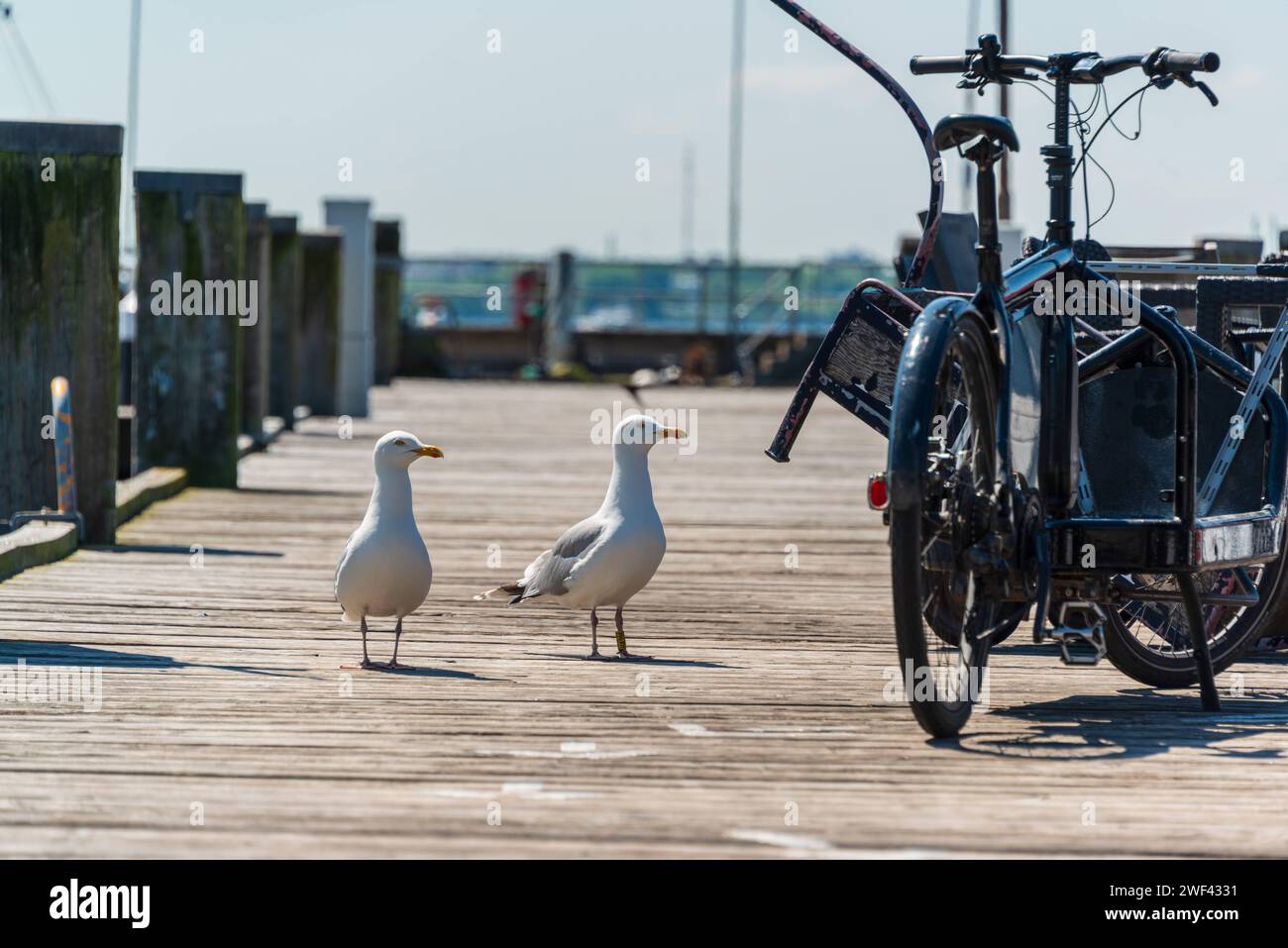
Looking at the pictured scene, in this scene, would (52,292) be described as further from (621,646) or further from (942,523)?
(942,523)

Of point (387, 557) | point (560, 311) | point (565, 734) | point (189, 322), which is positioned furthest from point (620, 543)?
point (560, 311)

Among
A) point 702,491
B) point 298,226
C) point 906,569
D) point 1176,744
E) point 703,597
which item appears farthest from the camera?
point 298,226

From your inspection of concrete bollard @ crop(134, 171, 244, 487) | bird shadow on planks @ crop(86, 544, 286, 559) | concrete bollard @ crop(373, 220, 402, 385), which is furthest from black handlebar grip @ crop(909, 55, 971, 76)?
concrete bollard @ crop(373, 220, 402, 385)

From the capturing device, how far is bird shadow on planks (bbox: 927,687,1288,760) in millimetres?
4941

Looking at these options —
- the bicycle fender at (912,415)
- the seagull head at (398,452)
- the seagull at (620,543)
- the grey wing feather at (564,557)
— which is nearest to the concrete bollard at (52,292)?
the seagull head at (398,452)

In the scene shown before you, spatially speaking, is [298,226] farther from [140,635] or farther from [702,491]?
[140,635]

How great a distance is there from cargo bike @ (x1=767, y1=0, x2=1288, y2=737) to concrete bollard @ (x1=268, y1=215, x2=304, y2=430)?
10897mm

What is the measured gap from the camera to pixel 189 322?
1162 centimetres

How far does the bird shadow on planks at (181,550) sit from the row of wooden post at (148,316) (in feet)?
0.36

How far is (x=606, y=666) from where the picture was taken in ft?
20.2

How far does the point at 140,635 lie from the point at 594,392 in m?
20.6

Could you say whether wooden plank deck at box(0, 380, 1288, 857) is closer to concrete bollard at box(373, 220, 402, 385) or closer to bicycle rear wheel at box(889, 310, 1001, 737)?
bicycle rear wheel at box(889, 310, 1001, 737)
